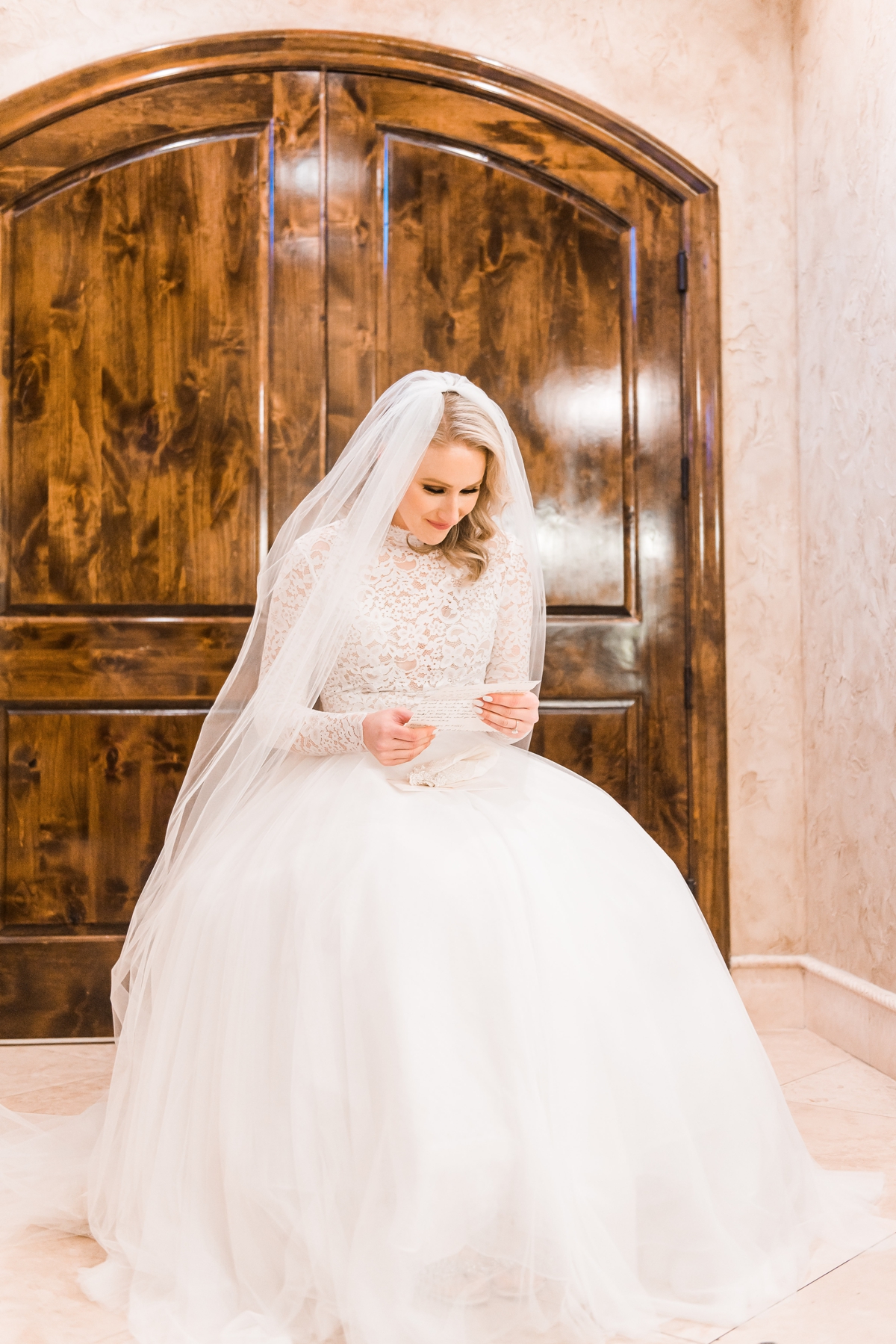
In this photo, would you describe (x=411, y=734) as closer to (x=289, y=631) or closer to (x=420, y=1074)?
(x=289, y=631)

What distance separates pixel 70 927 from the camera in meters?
2.84

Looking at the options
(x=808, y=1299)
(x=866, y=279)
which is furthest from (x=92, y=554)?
(x=808, y=1299)

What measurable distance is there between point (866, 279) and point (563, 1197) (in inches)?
91.7

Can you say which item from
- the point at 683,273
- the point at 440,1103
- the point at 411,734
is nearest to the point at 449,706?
the point at 411,734

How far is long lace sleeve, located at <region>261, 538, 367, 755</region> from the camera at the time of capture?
6.12 feet

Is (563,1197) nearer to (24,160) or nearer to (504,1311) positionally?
(504,1311)

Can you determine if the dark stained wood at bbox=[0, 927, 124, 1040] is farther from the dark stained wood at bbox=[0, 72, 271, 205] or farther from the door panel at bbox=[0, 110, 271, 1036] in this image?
the dark stained wood at bbox=[0, 72, 271, 205]

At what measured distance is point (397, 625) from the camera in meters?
2.00

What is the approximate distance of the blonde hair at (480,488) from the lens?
1980mm

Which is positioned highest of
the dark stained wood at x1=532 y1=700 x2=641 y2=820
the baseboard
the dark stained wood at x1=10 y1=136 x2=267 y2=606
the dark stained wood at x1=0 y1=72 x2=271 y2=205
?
the dark stained wood at x1=0 y1=72 x2=271 y2=205

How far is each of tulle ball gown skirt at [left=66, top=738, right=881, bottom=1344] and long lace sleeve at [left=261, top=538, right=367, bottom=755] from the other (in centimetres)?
21

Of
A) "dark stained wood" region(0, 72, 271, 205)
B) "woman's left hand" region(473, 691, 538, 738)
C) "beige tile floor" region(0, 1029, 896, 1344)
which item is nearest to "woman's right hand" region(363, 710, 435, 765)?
"woman's left hand" region(473, 691, 538, 738)

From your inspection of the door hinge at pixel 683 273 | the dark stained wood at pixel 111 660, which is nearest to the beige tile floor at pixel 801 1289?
the dark stained wood at pixel 111 660

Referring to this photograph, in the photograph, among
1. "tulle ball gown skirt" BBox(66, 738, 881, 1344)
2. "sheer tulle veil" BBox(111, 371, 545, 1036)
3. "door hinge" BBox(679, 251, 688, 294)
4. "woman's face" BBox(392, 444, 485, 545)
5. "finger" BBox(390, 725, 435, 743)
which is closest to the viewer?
"tulle ball gown skirt" BBox(66, 738, 881, 1344)
